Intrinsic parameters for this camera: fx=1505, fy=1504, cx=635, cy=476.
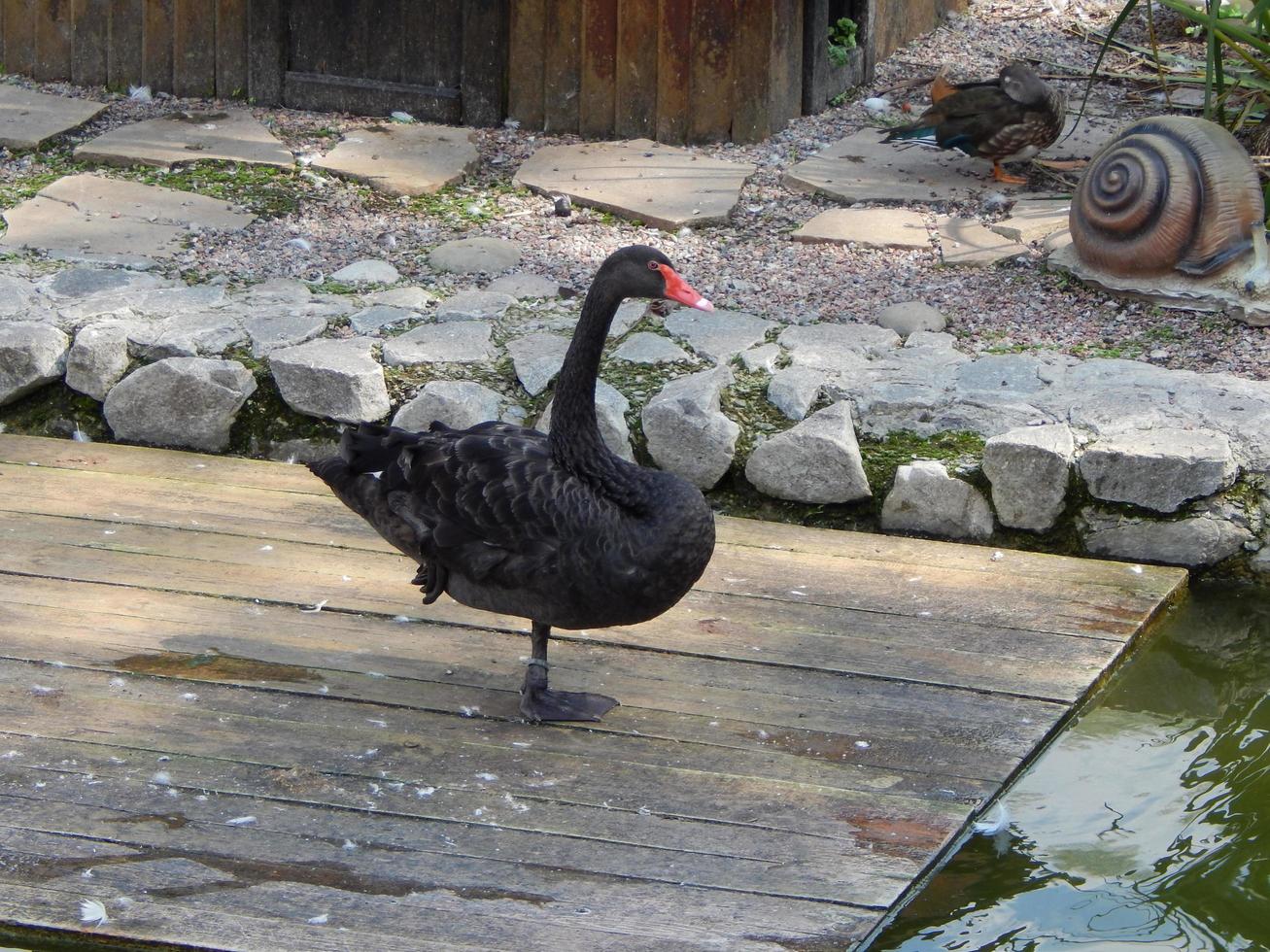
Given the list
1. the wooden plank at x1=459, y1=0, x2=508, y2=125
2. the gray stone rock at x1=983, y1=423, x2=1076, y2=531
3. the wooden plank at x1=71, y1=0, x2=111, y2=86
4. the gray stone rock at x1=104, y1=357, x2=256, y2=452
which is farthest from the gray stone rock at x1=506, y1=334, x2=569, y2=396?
the wooden plank at x1=71, y1=0, x2=111, y2=86

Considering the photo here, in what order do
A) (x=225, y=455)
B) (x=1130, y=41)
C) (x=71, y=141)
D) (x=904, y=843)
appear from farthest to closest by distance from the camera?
1. (x=1130, y=41)
2. (x=71, y=141)
3. (x=225, y=455)
4. (x=904, y=843)

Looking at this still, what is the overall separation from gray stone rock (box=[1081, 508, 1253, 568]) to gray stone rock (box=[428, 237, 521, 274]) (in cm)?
235

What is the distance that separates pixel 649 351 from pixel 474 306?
683 mm

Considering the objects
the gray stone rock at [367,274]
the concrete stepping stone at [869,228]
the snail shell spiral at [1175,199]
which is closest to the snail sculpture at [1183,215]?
the snail shell spiral at [1175,199]

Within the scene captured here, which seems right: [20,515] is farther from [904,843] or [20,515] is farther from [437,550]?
[904,843]

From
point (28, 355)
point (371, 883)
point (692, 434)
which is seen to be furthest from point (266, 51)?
point (371, 883)

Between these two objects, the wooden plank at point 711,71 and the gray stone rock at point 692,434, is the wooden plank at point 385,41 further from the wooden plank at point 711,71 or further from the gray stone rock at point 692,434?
the gray stone rock at point 692,434

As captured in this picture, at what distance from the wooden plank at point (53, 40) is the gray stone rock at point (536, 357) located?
366cm

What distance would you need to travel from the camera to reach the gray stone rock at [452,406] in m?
4.68

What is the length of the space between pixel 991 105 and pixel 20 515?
4025mm

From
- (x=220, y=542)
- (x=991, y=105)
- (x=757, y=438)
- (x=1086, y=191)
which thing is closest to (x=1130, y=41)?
(x=991, y=105)

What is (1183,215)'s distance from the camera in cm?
510

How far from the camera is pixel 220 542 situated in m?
4.31

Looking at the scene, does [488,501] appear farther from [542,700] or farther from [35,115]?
[35,115]
